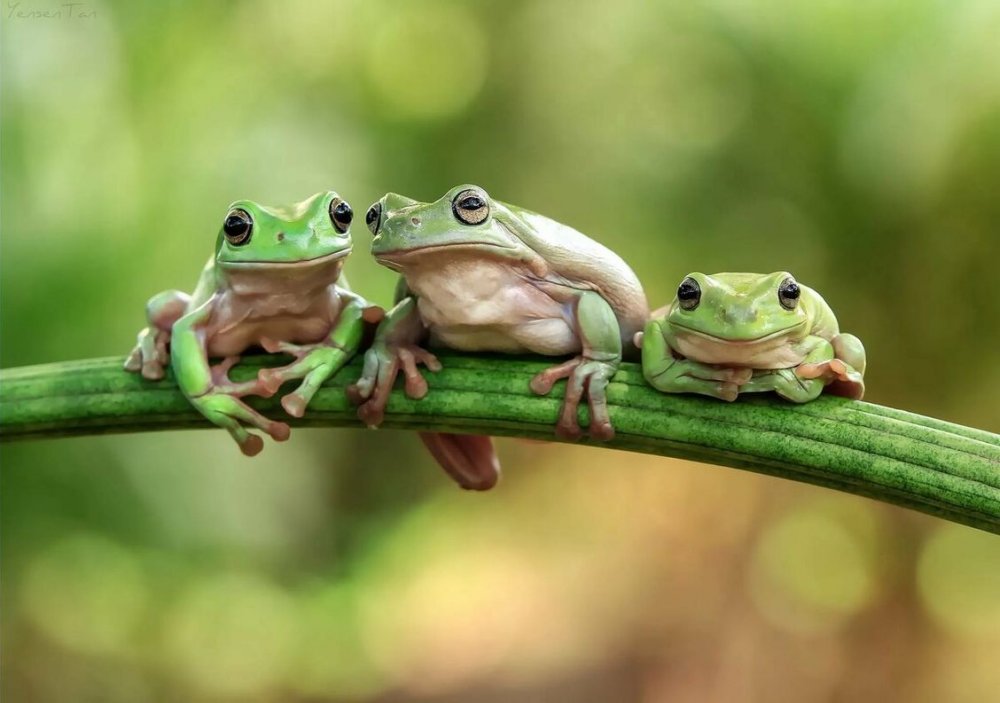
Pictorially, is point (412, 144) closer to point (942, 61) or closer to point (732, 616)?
point (942, 61)

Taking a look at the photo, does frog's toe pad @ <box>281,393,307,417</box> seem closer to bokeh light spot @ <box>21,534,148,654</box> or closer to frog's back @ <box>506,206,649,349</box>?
frog's back @ <box>506,206,649,349</box>

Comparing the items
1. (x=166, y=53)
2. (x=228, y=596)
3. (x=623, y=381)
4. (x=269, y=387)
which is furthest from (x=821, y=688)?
(x=166, y=53)

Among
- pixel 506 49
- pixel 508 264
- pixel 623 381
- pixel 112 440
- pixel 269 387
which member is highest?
pixel 506 49

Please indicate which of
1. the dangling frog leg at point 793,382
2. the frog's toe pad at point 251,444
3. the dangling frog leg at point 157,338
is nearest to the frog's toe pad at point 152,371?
the dangling frog leg at point 157,338

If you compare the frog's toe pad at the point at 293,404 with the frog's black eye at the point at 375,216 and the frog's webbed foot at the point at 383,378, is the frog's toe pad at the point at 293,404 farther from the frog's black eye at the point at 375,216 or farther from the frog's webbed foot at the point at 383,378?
the frog's black eye at the point at 375,216

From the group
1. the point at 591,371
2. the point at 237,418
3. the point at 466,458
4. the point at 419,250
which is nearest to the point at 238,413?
the point at 237,418

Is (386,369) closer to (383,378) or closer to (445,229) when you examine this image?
(383,378)
